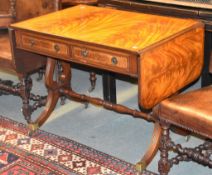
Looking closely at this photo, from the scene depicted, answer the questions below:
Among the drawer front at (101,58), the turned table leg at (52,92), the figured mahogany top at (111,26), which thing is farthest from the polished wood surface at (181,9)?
the drawer front at (101,58)

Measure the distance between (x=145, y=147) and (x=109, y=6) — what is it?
3.27 ft

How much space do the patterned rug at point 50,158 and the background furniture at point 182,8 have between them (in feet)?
2.89

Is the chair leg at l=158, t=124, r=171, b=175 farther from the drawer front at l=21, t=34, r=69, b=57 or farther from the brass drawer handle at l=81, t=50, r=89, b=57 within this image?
the drawer front at l=21, t=34, r=69, b=57

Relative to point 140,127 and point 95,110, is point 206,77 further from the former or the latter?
point 95,110

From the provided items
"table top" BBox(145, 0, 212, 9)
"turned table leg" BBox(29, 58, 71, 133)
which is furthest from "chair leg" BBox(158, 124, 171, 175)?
"turned table leg" BBox(29, 58, 71, 133)

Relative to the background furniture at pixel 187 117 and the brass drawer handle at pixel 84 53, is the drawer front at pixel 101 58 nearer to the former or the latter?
the brass drawer handle at pixel 84 53

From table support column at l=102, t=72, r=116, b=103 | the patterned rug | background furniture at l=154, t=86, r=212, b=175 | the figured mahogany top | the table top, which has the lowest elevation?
the patterned rug

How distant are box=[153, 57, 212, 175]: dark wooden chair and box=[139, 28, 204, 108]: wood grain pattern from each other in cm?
9

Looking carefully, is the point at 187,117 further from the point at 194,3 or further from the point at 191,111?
the point at 194,3

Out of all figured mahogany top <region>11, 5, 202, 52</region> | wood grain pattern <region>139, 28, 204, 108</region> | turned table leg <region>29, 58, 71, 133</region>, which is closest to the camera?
wood grain pattern <region>139, 28, 204, 108</region>

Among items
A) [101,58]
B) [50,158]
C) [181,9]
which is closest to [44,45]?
[101,58]

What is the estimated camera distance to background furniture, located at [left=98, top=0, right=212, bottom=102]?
8.71ft

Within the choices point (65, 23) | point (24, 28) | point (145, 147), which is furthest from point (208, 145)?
point (24, 28)

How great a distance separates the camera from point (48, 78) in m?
3.00
